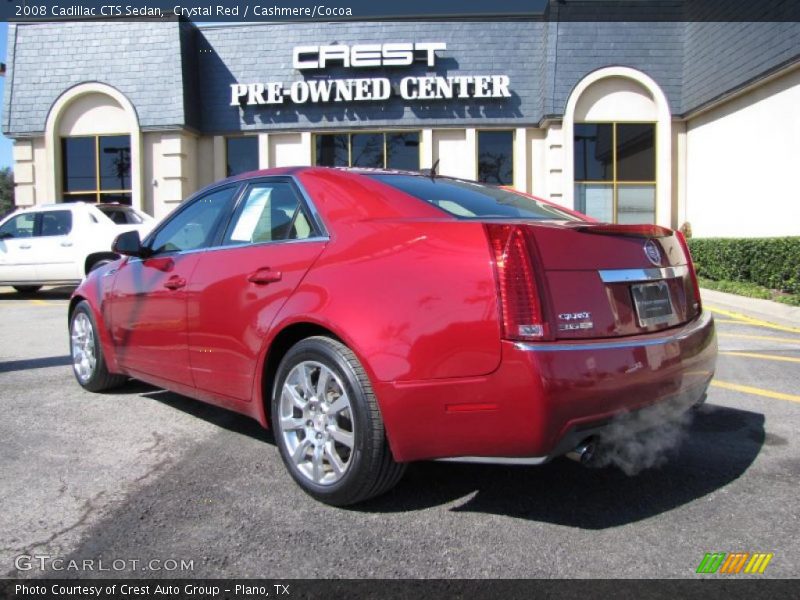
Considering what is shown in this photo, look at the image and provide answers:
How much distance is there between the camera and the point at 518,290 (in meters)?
2.45

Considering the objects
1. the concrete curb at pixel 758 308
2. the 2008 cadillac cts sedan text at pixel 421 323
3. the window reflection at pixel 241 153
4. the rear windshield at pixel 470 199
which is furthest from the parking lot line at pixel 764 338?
the window reflection at pixel 241 153

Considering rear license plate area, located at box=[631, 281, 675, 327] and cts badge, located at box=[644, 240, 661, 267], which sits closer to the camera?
rear license plate area, located at box=[631, 281, 675, 327]

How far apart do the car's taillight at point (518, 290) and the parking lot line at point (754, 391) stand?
3.28 m

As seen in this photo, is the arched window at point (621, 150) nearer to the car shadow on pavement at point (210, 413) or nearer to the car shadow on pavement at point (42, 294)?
the car shadow on pavement at point (42, 294)

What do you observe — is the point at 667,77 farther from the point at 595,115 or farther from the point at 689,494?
the point at 689,494

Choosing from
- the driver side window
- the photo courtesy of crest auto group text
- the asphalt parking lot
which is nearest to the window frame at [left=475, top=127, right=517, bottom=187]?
the photo courtesy of crest auto group text

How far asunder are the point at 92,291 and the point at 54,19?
16290 millimetres

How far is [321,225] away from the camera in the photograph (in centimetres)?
311

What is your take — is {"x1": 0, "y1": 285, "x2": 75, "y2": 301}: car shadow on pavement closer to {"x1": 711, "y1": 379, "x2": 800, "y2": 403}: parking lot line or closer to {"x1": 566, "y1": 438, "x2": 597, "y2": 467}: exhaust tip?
{"x1": 711, "y1": 379, "x2": 800, "y2": 403}: parking lot line

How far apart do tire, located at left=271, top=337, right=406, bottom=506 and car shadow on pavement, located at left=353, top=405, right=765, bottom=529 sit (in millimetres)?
200

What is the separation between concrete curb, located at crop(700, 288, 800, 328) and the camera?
8.91 m

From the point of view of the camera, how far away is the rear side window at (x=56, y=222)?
1180 cm

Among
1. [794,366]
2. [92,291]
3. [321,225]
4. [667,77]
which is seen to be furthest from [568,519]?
[667,77]

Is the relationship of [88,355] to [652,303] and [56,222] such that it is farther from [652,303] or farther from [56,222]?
[56,222]
